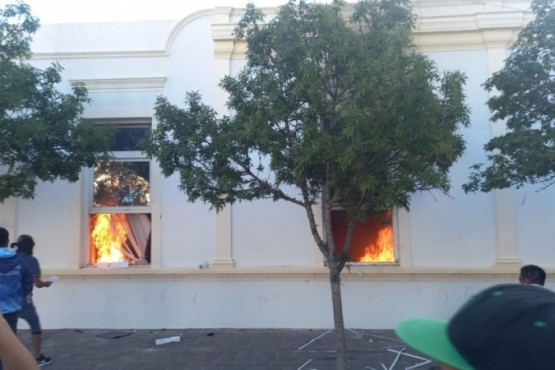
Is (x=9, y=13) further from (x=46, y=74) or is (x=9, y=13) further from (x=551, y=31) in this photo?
(x=551, y=31)

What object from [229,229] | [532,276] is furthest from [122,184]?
[532,276]

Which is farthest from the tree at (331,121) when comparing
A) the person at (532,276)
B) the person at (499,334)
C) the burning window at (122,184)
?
the person at (499,334)

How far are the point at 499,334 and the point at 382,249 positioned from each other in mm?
8939

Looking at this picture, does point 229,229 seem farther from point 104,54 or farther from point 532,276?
point 532,276

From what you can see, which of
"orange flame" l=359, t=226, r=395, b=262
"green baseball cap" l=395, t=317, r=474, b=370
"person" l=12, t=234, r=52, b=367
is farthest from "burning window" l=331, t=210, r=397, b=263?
"green baseball cap" l=395, t=317, r=474, b=370

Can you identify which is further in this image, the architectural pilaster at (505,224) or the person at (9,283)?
the architectural pilaster at (505,224)

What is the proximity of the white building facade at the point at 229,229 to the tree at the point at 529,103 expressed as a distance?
7.47 ft

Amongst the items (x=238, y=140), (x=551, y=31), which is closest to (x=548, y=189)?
(x=551, y=31)

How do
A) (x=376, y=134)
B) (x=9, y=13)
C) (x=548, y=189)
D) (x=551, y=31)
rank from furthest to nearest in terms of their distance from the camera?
Answer: (x=548, y=189) < (x=9, y=13) < (x=551, y=31) < (x=376, y=134)

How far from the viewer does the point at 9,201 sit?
32.8ft

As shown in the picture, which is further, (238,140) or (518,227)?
Result: (518,227)

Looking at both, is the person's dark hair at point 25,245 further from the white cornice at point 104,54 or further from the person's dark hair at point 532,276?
the person's dark hair at point 532,276

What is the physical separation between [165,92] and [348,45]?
4.82 m

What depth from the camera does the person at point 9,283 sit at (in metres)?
6.36
